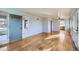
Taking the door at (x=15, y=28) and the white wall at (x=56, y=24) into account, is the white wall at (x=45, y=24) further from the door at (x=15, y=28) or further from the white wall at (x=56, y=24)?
the door at (x=15, y=28)

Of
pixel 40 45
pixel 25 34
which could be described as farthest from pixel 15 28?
pixel 40 45

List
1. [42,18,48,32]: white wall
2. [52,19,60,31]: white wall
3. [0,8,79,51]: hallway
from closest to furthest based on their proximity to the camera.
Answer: [0,8,79,51]: hallway
[42,18,48,32]: white wall
[52,19,60,31]: white wall

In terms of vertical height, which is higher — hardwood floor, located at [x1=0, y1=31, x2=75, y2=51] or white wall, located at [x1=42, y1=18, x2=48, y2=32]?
white wall, located at [x1=42, y1=18, x2=48, y2=32]

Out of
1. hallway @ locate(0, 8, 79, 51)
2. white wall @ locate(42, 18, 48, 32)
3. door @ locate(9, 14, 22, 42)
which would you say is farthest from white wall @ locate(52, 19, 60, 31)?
door @ locate(9, 14, 22, 42)

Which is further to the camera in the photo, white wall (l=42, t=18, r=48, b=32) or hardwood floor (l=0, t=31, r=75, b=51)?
white wall (l=42, t=18, r=48, b=32)

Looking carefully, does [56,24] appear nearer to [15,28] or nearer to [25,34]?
[25,34]

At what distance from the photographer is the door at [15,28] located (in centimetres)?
690

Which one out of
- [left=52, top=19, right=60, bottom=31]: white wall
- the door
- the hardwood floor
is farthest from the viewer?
[left=52, top=19, right=60, bottom=31]: white wall

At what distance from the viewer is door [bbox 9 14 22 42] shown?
22.6 ft

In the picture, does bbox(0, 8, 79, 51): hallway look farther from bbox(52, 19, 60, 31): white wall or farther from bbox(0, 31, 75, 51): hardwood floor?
bbox(52, 19, 60, 31): white wall

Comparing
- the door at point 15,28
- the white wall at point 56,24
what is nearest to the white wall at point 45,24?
the white wall at point 56,24

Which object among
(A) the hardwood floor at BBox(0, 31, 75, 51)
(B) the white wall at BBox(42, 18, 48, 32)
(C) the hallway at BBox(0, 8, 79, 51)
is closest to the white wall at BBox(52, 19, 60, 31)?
(B) the white wall at BBox(42, 18, 48, 32)

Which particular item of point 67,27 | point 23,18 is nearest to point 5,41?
point 23,18

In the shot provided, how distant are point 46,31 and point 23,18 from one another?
593 centimetres
